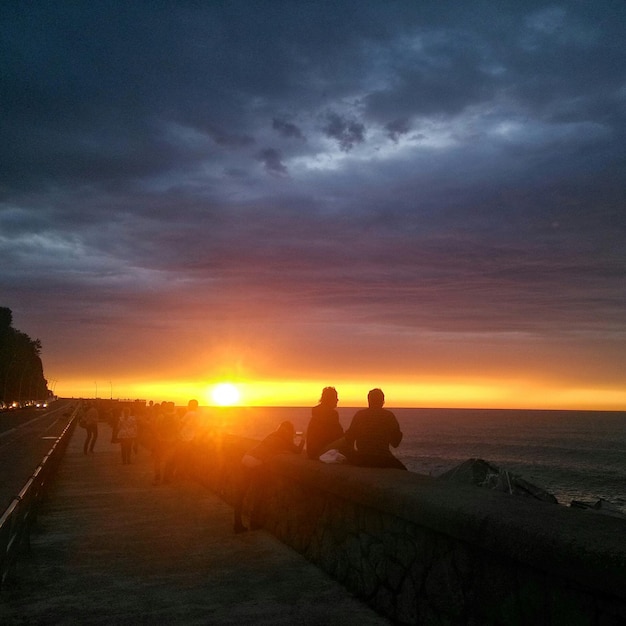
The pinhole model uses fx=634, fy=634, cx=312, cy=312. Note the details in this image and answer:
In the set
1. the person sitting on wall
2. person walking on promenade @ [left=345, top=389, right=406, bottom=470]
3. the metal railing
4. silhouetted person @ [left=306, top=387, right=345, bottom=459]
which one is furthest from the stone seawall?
the metal railing

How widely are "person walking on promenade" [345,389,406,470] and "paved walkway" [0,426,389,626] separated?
1246 millimetres

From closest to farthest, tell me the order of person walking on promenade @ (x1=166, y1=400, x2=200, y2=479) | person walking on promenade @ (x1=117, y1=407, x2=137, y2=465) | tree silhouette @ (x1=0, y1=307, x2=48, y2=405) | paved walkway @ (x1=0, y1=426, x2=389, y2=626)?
paved walkway @ (x1=0, y1=426, x2=389, y2=626), person walking on promenade @ (x1=166, y1=400, x2=200, y2=479), person walking on promenade @ (x1=117, y1=407, x2=137, y2=465), tree silhouette @ (x1=0, y1=307, x2=48, y2=405)

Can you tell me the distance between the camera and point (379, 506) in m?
5.17

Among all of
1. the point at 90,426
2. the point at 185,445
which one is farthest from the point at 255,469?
the point at 90,426

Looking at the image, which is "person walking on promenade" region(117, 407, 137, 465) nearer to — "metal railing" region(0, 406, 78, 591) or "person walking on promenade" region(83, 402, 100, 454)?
"person walking on promenade" region(83, 402, 100, 454)

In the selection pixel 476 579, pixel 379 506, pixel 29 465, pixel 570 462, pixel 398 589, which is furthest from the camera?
pixel 570 462

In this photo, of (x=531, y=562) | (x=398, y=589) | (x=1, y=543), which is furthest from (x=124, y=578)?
(x=531, y=562)

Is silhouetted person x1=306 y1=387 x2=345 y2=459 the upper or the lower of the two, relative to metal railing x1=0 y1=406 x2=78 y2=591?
upper

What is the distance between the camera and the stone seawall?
3.19 m

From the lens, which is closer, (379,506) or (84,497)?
(379,506)

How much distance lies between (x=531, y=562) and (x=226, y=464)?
8149 millimetres

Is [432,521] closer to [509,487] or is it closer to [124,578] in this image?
[124,578]

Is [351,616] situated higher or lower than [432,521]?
lower

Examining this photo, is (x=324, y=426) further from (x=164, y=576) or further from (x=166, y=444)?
(x=166, y=444)
